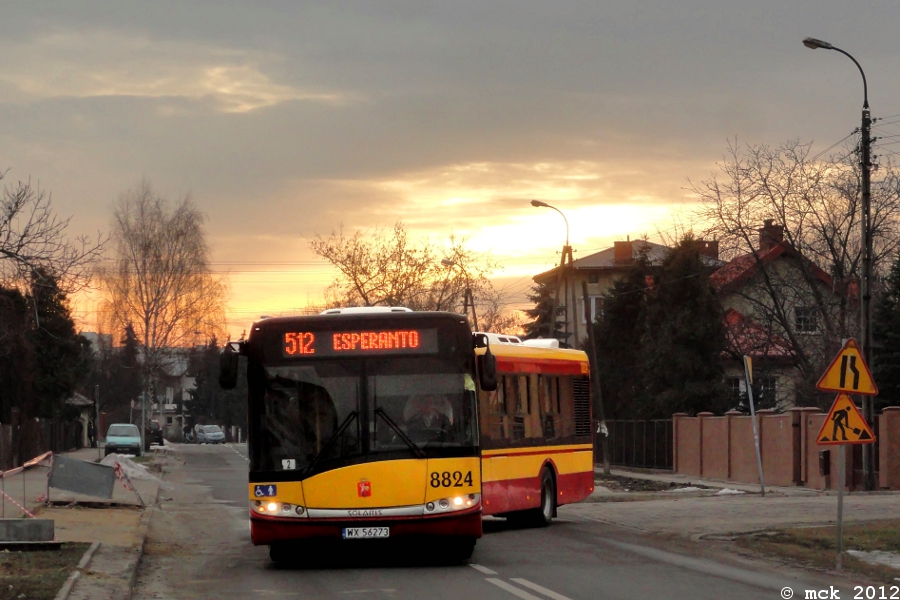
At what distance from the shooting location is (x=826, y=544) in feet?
52.9

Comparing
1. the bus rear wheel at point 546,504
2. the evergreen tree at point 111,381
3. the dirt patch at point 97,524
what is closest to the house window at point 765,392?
the bus rear wheel at point 546,504

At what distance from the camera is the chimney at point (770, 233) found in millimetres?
47719

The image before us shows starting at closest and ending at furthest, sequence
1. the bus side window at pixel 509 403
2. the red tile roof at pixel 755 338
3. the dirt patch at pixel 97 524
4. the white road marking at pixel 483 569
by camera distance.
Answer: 1. the white road marking at pixel 483 569
2. the dirt patch at pixel 97 524
3. the bus side window at pixel 509 403
4. the red tile roof at pixel 755 338

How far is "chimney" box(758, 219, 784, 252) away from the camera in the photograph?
47.7m

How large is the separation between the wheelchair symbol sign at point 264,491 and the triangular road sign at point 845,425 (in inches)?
230

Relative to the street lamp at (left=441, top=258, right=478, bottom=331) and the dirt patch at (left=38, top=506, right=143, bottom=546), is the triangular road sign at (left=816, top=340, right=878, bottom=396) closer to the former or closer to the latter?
the dirt patch at (left=38, top=506, right=143, bottom=546)

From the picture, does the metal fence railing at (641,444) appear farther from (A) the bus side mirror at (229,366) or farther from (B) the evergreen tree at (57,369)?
(A) the bus side mirror at (229,366)

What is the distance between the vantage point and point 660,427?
152 ft

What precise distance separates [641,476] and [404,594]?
3033 cm

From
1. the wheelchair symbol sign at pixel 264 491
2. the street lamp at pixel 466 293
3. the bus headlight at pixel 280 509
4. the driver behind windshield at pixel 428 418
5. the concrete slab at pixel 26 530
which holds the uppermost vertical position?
the street lamp at pixel 466 293

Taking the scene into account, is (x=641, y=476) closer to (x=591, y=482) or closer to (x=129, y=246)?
(x=591, y=482)

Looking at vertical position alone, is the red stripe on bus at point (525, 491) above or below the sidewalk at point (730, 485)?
above

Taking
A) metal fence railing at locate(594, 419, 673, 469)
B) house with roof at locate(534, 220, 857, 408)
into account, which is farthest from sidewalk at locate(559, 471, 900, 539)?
house with roof at locate(534, 220, 857, 408)

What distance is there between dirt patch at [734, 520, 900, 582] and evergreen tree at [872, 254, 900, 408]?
91.2 ft
